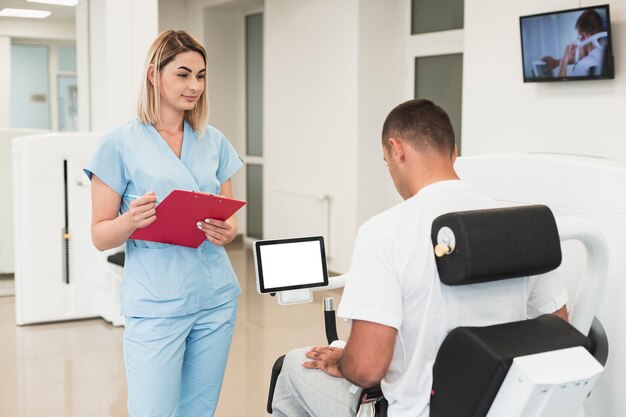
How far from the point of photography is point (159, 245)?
2078 millimetres

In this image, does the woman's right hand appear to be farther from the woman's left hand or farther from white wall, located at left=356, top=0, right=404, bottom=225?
white wall, located at left=356, top=0, right=404, bottom=225

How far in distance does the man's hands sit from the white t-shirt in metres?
0.18

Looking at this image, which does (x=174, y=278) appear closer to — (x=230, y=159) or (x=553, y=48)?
(x=230, y=159)

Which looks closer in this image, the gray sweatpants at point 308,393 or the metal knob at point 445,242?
the metal knob at point 445,242

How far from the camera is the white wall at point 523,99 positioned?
13.7 feet

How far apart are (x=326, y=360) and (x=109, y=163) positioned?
0.76 metres

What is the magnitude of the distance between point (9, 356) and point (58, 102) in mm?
2194

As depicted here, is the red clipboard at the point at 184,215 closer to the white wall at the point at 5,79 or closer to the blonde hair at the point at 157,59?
the blonde hair at the point at 157,59

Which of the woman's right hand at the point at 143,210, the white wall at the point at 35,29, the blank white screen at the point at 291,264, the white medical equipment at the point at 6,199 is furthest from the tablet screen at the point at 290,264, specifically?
the white medical equipment at the point at 6,199

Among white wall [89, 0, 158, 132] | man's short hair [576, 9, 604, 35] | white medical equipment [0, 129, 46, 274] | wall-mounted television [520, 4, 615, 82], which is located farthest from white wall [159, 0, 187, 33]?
man's short hair [576, 9, 604, 35]

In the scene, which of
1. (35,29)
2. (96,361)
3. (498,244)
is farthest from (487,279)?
(35,29)

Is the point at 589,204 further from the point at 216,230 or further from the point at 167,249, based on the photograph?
the point at 167,249

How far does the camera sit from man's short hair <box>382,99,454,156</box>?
1697 millimetres

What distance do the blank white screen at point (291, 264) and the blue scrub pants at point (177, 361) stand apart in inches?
16.1
